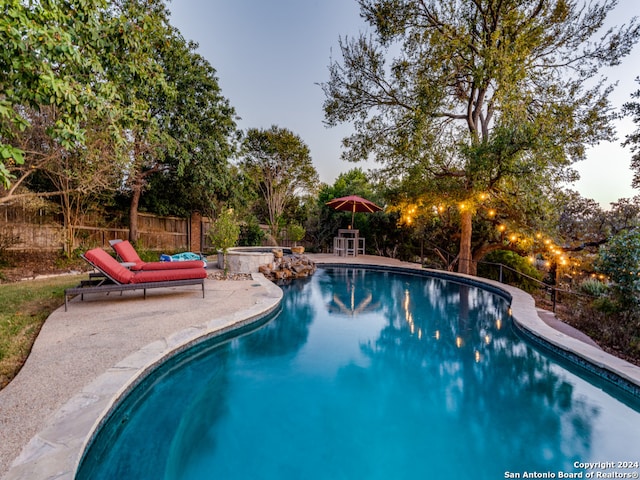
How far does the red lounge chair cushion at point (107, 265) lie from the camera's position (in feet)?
15.1

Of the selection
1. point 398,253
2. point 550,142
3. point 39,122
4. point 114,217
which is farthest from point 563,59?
point 114,217

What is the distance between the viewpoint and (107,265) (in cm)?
470

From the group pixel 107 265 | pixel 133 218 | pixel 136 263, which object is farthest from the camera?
pixel 133 218

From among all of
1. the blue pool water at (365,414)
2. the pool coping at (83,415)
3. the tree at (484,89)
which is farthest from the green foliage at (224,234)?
the tree at (484,89)

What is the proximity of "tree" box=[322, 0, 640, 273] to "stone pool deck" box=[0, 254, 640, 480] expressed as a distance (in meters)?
3.66

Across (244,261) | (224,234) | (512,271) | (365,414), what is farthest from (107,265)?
(512,271)

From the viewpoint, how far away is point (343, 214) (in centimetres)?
1549

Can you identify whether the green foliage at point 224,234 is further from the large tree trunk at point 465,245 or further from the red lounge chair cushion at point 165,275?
the large tree trunk at point 465,245

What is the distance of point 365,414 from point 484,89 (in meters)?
10.0

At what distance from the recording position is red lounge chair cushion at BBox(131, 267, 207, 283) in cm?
499

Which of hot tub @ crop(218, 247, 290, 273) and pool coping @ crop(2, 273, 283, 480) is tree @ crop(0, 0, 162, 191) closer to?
pool coping @ crop(2, 273, 283, 480)

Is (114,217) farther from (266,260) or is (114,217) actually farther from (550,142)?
(550,142)

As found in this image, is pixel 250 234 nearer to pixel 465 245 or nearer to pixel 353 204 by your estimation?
pixel 353 204

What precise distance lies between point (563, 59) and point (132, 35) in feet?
38.5
